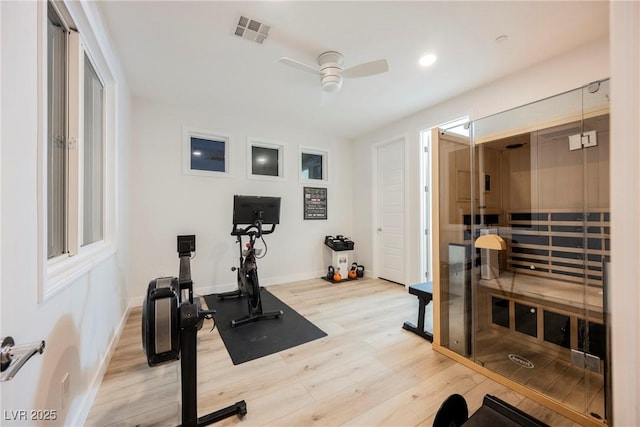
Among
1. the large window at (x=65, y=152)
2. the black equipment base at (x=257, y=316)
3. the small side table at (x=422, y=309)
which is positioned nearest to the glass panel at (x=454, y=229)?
the small side table at (x=422, y=309)

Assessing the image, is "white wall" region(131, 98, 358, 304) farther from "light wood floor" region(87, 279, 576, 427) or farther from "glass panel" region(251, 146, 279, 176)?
"light wood floor" region(87, 279, 576, 427)

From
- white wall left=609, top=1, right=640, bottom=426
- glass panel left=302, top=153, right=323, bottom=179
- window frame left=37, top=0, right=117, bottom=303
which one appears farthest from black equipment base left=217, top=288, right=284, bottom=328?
white wall left=609, top=1, right=640, bottom=426

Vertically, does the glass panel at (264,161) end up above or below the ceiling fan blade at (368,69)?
below

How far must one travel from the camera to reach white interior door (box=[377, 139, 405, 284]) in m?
4.42

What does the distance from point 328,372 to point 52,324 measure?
172 centimetres

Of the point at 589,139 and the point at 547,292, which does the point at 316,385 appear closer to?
the point at 547,292

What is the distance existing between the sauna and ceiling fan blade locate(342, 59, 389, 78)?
0.79 meters

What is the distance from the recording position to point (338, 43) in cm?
239

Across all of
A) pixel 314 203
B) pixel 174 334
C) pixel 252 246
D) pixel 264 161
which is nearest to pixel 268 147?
pixel 264 161

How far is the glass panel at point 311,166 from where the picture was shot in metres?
4.86

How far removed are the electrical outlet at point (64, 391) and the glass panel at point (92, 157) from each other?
909 mm

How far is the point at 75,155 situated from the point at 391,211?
4135 mm

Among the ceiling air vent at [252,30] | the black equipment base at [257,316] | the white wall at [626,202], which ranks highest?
the ceiling air vent at [252,30]

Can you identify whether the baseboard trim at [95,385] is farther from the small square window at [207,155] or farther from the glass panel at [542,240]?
the glass panel at [542,240]
